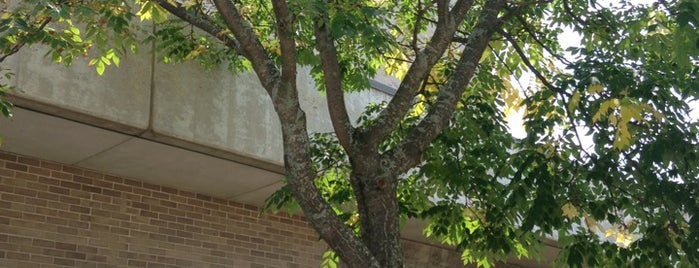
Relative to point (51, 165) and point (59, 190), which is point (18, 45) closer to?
point (51, 165)

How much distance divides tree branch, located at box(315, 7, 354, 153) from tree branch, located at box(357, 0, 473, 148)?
119 millimetres

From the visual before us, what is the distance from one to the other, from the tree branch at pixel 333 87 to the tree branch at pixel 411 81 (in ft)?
0.39

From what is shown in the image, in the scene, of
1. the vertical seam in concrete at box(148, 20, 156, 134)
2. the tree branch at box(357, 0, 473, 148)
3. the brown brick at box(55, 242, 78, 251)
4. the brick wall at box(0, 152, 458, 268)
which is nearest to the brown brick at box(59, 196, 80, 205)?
the brick wall at box(0, 152, 458, 268)

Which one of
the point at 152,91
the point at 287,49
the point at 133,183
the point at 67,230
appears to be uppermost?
the point at 152,91

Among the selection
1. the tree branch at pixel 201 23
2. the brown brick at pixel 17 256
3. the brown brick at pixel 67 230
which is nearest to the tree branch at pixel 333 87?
the tree branch at pixel 201 23

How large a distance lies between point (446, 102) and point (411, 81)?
1.11 ft

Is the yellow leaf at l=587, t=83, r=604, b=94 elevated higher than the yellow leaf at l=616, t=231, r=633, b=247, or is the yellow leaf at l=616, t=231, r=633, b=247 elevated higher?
the yellow leaf at l=587, t=83, r=604, b=94

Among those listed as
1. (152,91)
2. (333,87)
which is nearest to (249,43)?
(333,87)

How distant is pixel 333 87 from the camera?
7.55m

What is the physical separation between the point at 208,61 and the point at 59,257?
2449 mm

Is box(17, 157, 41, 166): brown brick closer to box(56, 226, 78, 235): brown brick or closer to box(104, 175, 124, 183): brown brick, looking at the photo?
box(56, 226, 78, 235): brown brick

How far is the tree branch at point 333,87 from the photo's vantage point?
290 inches

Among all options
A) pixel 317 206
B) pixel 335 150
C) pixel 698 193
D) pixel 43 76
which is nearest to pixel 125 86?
pixel 43 76

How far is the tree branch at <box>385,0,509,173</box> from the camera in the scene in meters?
7.39
